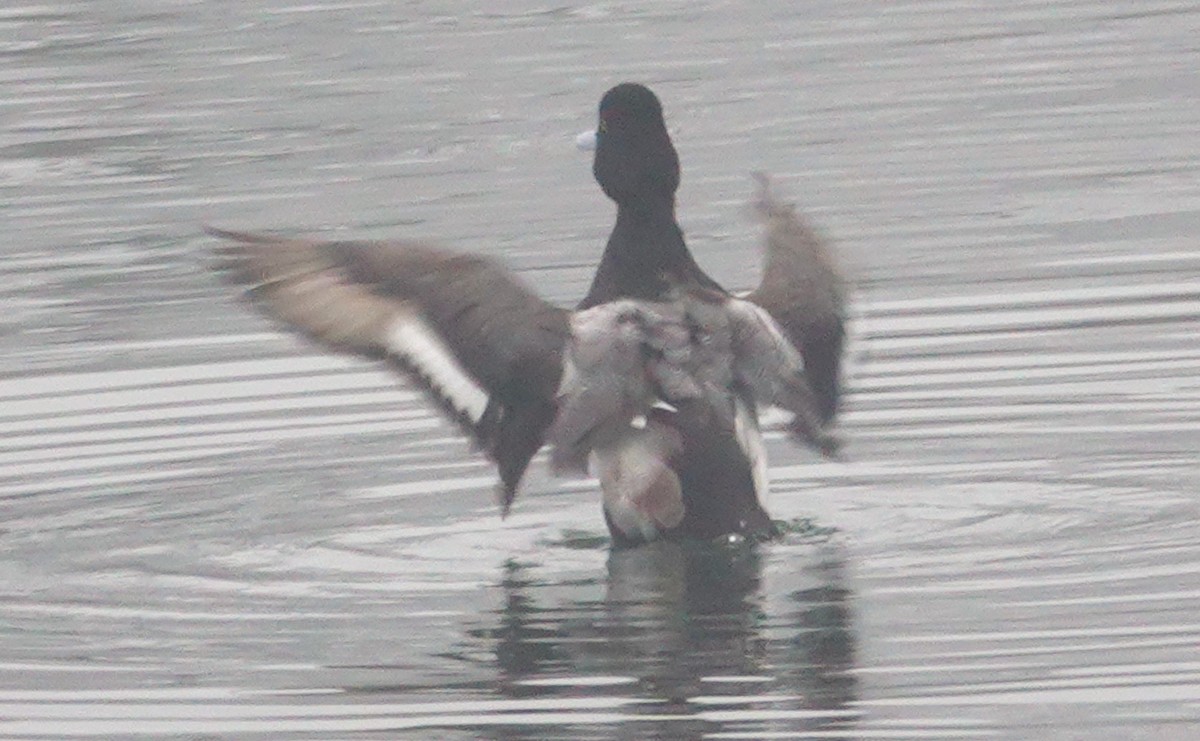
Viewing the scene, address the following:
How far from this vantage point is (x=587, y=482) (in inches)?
429

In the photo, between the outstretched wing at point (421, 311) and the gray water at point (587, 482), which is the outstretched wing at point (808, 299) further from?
the outstretched wing at point (421, 311)

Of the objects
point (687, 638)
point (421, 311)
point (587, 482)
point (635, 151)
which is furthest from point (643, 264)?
point (687, 638)

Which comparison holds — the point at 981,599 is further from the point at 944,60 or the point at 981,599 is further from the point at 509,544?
the point at 944,60

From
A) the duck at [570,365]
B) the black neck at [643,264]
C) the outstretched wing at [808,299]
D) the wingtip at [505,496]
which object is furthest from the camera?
the outstretched wing at [808,299]

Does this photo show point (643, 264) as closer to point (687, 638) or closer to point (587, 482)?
point (587, 482)

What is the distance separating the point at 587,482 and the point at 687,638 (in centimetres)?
227

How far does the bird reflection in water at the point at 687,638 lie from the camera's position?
793 cm

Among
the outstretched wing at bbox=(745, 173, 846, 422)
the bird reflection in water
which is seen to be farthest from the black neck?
the bird reflection in water

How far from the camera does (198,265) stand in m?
14.8

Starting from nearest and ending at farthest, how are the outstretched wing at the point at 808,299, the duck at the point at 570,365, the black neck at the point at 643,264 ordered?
the duck at the point at 570,365, the black neck at the point at 643,264, the outstretched wing at the point at 808,299

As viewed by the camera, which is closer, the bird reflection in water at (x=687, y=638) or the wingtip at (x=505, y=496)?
the bird reflection in water at (x=687, y=638)

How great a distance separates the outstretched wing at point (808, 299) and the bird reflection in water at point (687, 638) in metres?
0.68

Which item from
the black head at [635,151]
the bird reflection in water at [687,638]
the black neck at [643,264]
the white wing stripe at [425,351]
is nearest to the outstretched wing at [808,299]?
the black neck at [643,264]

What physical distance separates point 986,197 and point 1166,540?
631 centimetres
